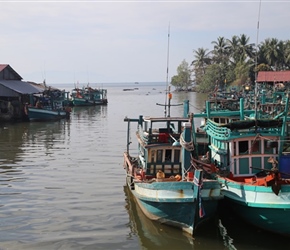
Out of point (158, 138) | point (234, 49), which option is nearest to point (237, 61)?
point (234, 49)

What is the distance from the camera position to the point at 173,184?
523 inches

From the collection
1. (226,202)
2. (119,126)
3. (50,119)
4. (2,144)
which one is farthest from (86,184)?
(50,119)

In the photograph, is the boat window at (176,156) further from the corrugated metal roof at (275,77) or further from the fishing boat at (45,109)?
the corrugated metal roof at (275,77)

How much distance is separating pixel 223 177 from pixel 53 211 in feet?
20.5

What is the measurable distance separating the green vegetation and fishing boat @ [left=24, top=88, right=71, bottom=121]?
21231mm

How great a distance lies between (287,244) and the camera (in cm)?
1283

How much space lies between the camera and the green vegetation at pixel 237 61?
7619 cm

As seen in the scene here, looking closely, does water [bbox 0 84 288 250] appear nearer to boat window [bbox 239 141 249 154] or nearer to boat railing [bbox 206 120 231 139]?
boat window [bbox 239 141 249 154]

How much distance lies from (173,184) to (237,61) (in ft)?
257

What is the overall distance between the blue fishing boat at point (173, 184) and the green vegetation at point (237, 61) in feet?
137

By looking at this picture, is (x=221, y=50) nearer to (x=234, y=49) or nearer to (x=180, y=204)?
(x=234, y=49)

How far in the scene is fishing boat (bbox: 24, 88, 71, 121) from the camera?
1793 inches

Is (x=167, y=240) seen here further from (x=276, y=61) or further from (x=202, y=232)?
(x=276, y=61)

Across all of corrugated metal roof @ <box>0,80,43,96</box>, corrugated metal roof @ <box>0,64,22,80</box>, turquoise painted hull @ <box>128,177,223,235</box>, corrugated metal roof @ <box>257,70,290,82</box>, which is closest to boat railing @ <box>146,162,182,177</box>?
turquoise painted hull @ <box>128,177,223,235</box>
